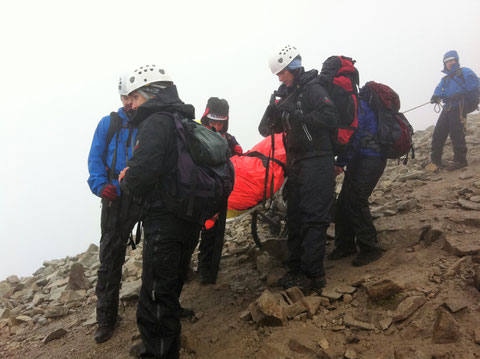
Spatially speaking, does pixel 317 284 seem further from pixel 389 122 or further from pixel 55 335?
pixel 55 335

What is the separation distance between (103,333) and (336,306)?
119 inches

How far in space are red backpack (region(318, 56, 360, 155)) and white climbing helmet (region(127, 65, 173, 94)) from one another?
2090 mm

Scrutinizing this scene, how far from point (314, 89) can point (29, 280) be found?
860cm

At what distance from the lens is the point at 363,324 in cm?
316

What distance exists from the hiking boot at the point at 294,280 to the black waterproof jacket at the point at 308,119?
1.56 meters

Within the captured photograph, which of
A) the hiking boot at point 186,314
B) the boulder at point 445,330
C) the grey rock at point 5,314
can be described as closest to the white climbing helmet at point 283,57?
the boulder at point 445,330

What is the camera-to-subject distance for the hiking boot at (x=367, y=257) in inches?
172

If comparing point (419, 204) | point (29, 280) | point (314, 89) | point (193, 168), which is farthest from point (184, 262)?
point (29, 280)

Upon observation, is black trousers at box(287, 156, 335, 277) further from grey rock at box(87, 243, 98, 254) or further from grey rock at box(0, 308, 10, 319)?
grey rock at box(87, 243, 98, 254)

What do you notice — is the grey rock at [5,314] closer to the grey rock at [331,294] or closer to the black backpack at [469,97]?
the grey rock at [331,294]

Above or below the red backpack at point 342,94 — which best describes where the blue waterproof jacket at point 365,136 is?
below

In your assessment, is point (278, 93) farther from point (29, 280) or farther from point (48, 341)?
point (29, 280)

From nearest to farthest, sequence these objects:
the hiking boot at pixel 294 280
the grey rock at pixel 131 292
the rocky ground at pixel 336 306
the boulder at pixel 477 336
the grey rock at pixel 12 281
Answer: the boulder at pixel 477 336 < the rocky ground at pixel 336 306 < the hiking boot at pixel 294 280 < the grey rock at pixel 131 292 < the grey rock at pixel 12 281

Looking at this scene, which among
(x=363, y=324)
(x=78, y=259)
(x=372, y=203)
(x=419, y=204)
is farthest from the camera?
(x=78, y=259)
